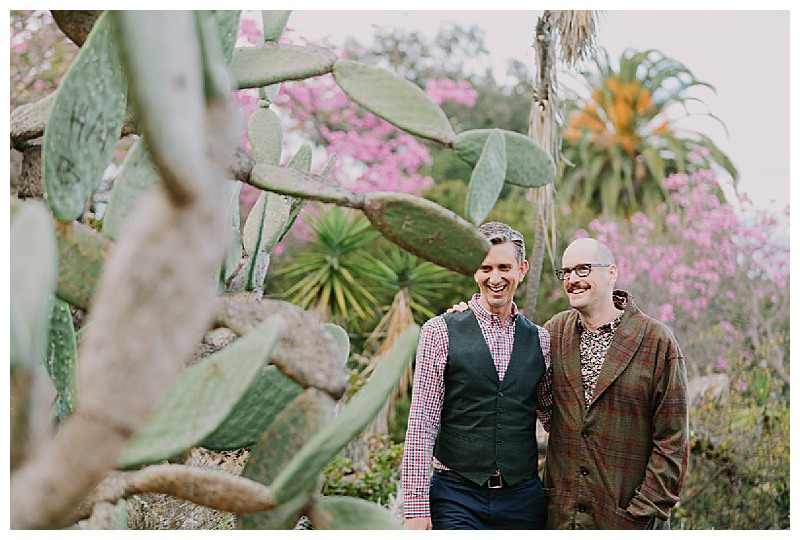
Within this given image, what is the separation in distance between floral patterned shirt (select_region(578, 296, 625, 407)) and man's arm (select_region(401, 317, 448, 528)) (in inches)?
15.4

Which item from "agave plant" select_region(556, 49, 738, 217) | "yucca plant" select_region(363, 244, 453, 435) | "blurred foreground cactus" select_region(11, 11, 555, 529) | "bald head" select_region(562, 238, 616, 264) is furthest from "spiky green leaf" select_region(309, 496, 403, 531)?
"agave plant" select_region(556, 49, 738, 217)

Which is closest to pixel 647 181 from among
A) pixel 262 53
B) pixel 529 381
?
pixel 529 381

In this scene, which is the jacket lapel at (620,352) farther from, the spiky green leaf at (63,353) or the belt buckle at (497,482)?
the spiky green leaf at (63,353)

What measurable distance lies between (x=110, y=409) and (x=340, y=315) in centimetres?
498

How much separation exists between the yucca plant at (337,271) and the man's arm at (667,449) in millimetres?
3380

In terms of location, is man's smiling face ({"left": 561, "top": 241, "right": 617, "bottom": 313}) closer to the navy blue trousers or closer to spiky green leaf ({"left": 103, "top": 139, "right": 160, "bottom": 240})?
the navy blue trousers

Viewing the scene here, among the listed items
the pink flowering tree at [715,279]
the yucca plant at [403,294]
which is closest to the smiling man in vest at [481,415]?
the yucca plant at [403,294]

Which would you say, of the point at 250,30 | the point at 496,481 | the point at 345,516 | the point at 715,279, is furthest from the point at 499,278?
the point at 250,30

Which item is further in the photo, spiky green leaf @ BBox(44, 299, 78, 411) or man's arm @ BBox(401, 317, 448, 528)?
man's arm @ BBox(401, 317, 448, 528)

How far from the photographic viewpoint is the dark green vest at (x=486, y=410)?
78.2 inches

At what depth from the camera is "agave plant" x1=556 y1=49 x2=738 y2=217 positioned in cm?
934

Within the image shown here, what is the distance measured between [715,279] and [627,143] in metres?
4.16

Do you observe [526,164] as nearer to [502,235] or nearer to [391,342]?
[502,235]

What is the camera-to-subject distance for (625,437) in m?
1.99
